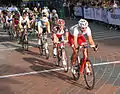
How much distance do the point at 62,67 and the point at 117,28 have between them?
11.6 m

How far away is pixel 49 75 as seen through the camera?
11164 millimetres

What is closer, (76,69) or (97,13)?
(76,69)

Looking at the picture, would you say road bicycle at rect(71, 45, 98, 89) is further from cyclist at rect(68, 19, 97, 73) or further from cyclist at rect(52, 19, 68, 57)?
cyclist at rect(52, 19, 68, 57)

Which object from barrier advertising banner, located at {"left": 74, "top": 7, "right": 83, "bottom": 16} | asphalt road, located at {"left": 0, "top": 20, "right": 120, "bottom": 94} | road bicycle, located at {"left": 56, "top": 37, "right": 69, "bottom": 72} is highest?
road bicycle, located at {"left": 56, "top": 37, "right": 69, "bottom": 72}

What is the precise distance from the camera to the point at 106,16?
24.9 metres

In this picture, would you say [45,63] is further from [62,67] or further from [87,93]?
[87,93]

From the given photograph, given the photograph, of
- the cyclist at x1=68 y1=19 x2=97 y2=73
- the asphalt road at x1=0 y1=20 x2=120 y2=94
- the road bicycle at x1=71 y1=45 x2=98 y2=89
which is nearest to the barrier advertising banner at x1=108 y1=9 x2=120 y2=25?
the asphalt road at x1=0 y1=20 x2=120 y2=94

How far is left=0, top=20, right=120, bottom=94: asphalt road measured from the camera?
9320mm

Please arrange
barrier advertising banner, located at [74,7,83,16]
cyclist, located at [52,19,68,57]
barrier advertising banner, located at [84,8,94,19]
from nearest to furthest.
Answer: cyclist, located at [52,19,68,57]
barrier advertising banner, located at [84,8,94,19]
barrier advertising banner, located at [74,7,83,16]

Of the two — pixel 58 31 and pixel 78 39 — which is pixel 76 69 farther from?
pixel 58 31

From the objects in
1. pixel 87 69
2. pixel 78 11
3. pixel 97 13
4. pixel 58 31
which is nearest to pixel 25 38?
pixel 58 31

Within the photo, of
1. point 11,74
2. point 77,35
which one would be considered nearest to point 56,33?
point 11,74

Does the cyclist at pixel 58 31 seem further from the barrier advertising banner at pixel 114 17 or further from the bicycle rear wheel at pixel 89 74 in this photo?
the barrier advertising banner at pixel 114 17

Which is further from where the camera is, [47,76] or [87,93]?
[47,76]
